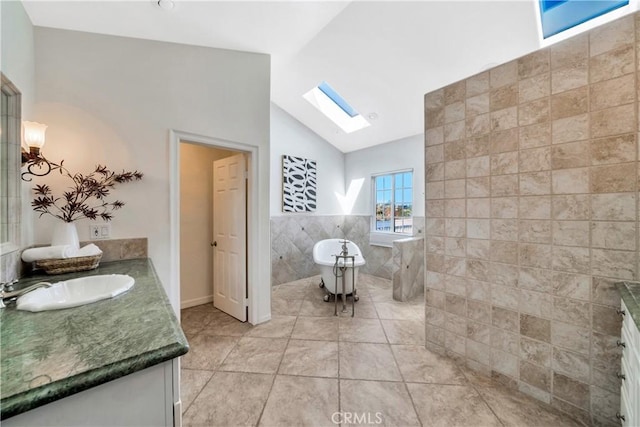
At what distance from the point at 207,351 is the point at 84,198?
5.12ft

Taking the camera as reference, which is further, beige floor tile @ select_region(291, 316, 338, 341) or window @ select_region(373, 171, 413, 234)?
window @ select_region(373, 171, 413, 234)

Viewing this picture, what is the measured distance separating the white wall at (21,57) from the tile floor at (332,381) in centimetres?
153

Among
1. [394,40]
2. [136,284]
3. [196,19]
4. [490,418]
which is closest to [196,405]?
[136,284]

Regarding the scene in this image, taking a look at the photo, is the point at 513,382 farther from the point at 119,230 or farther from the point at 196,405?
the point at 119,230

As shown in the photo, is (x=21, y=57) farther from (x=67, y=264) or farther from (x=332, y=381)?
(x=332, y=381)

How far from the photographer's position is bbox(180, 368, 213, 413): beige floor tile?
1.65 meters

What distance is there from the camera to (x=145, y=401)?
707 mm

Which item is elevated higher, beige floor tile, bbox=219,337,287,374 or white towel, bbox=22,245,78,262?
white towel, bbox=22,245,78,262

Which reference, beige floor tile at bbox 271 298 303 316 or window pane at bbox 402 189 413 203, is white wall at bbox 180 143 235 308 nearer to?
beige floor tile at bbox 271 298 303 316

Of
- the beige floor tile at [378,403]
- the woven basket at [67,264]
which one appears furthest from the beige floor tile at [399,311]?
the woven basket at [67,264]

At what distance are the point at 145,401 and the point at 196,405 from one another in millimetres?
1184

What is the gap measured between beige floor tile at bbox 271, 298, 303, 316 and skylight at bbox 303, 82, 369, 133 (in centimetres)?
301

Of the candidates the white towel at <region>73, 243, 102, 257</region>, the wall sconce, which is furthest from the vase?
the wall sconce

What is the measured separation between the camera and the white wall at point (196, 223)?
3178 mm
